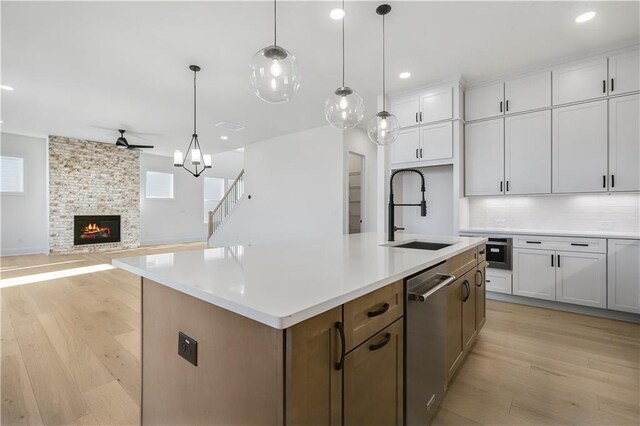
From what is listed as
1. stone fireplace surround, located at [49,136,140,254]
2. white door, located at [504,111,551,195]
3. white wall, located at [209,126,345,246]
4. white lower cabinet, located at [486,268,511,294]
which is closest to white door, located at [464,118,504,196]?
white door, located at [504,111,551,195]

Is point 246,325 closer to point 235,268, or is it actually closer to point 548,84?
point 235,268

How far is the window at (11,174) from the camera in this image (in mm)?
6930

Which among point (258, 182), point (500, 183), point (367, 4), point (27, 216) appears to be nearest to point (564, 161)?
point (500, 183)

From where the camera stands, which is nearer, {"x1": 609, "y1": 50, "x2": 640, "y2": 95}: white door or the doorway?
{"x1": 609, "y1": 50, "x2": 640, "y2": 95}: white door

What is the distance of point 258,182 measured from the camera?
25.8 ft

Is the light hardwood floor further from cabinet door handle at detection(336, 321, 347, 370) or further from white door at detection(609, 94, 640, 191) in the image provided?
white door at detection(609, 94, 640, 191)

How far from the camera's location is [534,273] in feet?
11.5

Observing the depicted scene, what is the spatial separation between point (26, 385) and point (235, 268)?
1910 mm

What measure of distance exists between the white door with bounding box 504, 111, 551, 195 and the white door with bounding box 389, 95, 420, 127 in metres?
1.16

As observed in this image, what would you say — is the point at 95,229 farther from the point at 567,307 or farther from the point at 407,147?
the point at 567,307

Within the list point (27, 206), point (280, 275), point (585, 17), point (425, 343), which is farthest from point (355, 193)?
point (27, 206)

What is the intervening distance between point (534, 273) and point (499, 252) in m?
0.42

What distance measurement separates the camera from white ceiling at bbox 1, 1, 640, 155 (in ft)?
8.69

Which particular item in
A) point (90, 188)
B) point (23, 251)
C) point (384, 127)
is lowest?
point (23, 251)
